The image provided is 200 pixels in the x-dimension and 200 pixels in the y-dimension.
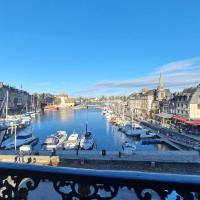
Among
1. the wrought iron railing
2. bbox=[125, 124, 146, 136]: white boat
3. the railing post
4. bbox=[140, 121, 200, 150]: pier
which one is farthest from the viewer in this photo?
bbox=[125, 124, 146, 136]: white boat

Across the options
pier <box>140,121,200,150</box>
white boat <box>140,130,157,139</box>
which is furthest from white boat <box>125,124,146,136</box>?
pier <box>140,121,200,150</box>

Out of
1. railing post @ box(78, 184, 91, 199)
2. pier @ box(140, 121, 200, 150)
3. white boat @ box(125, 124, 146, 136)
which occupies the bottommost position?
pier @ box(140, 121, 200, 150)

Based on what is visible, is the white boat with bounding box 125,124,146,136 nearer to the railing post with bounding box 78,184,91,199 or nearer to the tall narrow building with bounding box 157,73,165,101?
the tall narrow building with bounding box 157,73,165,101

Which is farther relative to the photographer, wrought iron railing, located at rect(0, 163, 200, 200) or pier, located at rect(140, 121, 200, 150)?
pier, located at rect(140, 121, 200, 150)

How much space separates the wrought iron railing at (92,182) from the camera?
73.8 inches

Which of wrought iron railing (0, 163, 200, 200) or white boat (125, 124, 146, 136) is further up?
wrought iron railing (0, 163, 200, 200)

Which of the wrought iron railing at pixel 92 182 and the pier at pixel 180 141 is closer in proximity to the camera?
the wrought iron railing at pixel 92 182

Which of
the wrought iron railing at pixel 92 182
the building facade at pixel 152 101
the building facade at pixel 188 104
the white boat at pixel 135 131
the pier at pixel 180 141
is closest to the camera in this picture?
the wrought iron railing at pixel 92 182

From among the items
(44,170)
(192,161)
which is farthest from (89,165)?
(44,170)

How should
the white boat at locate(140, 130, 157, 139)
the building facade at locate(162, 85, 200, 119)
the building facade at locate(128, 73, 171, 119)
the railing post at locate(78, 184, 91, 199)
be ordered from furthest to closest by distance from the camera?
the building facade at locate(128, 73, 171, 119)
the building facade at locate(162, 85, 200, 119)
the white boat at locate(140, 130, 157, 139)
the railing post at locate(78, 184, 91, 199)

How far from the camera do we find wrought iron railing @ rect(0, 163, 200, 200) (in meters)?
1.87

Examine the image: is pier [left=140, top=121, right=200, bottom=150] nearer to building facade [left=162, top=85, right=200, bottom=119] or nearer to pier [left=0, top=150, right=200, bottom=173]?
building facade [left=162, top=85, right=200, bottom=119]

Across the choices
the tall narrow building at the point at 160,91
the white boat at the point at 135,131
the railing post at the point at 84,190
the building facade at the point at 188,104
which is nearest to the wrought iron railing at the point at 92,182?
the railing post at the point at 84,190

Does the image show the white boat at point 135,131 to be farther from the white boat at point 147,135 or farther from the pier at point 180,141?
the pier at point 180,141
